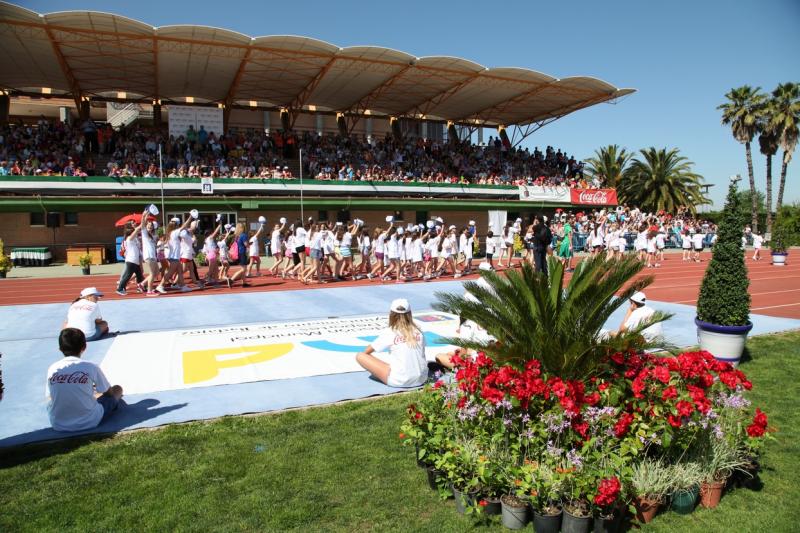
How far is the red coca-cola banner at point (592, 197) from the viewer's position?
36938 millimetres

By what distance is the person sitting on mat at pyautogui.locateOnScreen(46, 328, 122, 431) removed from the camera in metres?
5.13

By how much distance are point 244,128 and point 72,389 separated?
118 feet

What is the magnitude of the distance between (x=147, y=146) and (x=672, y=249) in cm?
3167

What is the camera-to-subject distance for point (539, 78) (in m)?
33.8

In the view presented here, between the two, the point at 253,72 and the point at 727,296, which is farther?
the point at 253,72

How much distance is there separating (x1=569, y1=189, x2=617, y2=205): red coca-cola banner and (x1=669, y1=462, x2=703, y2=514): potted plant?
34.7 m

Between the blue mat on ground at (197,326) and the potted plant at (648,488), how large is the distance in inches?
92.1

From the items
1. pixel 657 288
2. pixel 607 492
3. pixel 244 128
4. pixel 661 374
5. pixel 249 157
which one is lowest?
pixel 657 288

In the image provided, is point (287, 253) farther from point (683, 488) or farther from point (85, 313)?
point (683, 488)

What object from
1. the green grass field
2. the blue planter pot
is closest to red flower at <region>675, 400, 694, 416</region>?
the green grass field

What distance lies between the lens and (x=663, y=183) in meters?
47.8

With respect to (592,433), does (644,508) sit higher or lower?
lower

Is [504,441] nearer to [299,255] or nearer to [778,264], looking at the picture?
[299,255]

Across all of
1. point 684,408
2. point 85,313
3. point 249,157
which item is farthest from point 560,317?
point 249,157
